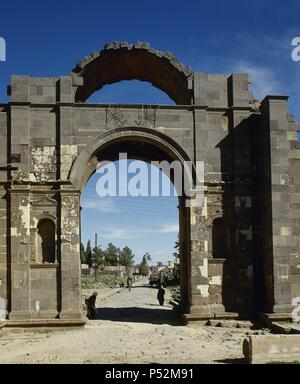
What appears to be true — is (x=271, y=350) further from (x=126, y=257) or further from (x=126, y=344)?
(x=126, y=257)

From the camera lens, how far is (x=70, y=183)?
1641cm

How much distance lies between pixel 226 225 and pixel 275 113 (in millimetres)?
3950

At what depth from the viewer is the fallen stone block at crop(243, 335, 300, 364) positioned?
10.2 metres

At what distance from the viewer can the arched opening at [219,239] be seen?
17.0m

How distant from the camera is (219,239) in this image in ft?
56.0

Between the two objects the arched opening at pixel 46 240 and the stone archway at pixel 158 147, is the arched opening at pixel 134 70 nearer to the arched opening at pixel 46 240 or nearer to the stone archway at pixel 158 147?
the stone archway at pixel 158 147

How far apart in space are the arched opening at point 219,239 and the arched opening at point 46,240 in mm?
5253

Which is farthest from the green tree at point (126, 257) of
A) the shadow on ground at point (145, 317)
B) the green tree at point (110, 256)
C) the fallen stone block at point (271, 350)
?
the fallen stone block at point (271, 350)

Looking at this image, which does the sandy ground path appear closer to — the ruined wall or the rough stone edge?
the ruined wall

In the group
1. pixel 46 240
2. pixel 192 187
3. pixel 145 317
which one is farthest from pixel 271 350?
pixel 145 317

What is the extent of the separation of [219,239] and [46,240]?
568 cm

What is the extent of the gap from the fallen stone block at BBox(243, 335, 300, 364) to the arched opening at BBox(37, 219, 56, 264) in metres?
8.12

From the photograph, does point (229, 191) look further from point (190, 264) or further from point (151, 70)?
point (151, 70)
